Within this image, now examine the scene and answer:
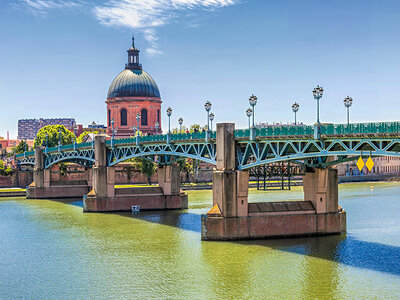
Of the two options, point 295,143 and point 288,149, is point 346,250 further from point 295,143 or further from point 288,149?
point 295,143

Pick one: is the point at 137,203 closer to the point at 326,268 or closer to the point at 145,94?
the point at 326,268

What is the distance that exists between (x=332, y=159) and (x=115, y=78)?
10153 centimetres

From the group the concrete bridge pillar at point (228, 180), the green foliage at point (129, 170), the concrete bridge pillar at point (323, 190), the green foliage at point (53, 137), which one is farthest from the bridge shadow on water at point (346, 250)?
the green foliage at point (53, 137)

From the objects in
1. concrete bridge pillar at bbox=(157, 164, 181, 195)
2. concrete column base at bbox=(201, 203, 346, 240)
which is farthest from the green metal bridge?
concrete column base at bbox=(201, 203, 346, 240)

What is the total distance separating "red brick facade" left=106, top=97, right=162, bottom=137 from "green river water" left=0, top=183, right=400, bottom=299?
76728 mm

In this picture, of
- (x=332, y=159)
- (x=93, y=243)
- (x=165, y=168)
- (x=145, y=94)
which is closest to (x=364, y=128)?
(x=332, y=159)

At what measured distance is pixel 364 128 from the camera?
4303 centimetres

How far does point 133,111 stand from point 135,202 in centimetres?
6563

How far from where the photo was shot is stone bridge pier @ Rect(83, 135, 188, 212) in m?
79.1

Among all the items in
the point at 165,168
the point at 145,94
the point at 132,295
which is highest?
the point at 145,94

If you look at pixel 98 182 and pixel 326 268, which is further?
pixel 98 182

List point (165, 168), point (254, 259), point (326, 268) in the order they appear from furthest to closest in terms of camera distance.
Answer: point (165, 168) < point (254, 259) < point (326, 268)

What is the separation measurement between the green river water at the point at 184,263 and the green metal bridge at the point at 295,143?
757 centimetres

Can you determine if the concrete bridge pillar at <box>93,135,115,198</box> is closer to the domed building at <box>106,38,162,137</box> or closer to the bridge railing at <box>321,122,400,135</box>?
the bridge railing at <box>321,122,400,135</box>
